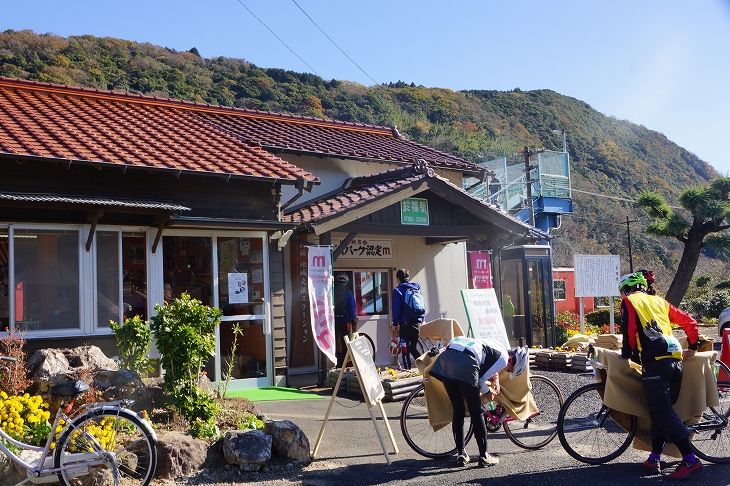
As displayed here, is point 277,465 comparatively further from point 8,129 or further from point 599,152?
point 599,152

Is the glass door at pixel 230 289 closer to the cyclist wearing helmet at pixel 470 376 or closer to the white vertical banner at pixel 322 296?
the white vertical banner at pixel 322 296

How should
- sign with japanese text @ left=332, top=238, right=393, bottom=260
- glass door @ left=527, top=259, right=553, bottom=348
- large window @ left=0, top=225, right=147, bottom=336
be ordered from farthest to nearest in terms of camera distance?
glass door @ left=527, top=259, right=553, bottom=348
sign with japanese text @ left=332, top=238, right=393, bottom=260
large window @ left=0, top=225, right=147, bottom=336

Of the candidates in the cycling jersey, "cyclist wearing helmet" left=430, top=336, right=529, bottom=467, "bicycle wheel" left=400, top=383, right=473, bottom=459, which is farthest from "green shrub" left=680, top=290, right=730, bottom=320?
"cyclist wearing helmet" left=430, top=336, right=529, bottom=467

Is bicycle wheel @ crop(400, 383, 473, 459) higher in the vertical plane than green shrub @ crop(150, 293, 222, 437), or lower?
lower

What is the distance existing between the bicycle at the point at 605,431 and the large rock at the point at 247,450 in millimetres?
2821

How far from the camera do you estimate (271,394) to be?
11086mm

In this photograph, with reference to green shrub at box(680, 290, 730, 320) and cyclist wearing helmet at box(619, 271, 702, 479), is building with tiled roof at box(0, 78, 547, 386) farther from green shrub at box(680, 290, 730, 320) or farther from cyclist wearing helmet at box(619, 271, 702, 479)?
green shrub at box(680, 290, 730, 320)

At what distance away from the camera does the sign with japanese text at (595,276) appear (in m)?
15.0

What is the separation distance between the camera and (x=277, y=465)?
6.82 metres

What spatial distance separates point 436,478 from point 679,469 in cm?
212

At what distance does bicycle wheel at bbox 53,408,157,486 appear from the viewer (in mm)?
5605

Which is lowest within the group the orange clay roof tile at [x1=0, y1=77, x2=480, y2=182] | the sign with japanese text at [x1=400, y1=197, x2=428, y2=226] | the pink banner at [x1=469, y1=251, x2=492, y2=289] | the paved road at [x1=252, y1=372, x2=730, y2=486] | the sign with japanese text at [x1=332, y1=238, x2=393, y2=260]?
the paved road at [x1=252, y1=372, x2=730, y2=486]

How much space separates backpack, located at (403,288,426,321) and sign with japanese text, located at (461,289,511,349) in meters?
0.79

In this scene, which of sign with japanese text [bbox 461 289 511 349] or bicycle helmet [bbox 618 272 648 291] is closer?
bicycle helmet [bbox 618 272 648 291]
